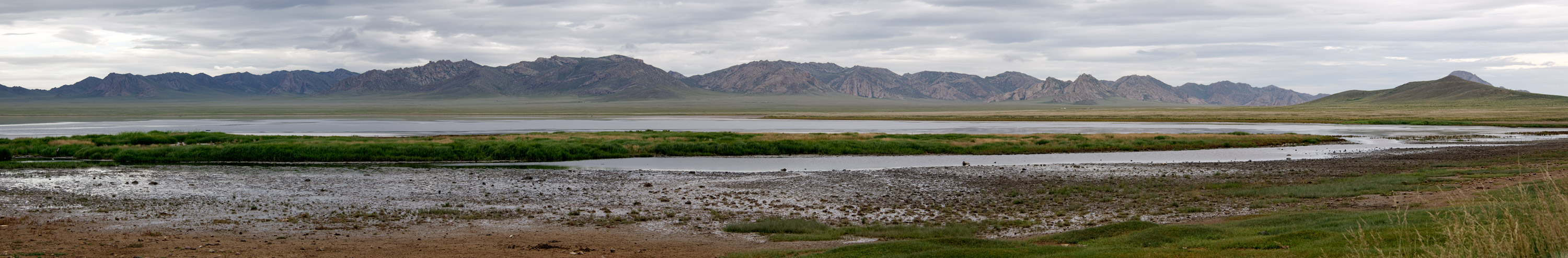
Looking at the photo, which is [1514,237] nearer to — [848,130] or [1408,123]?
[848,130]

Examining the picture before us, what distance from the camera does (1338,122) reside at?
92.7m

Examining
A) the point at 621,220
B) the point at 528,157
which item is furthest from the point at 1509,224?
the point at 528,157

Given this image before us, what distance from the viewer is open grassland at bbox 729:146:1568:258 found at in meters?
7.96

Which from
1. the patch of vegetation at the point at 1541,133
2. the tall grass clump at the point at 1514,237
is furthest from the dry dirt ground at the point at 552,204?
the patch of vegetation at the point at 1541,133

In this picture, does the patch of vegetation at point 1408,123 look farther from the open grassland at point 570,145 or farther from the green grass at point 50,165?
the green grass at point 50,165

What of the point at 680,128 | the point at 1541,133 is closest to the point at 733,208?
the point at 680,128

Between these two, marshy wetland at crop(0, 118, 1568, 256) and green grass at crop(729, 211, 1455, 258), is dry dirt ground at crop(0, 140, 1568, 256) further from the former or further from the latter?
green grass at crop(729, 211, 1455, 258)

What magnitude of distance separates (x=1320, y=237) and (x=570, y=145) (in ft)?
118

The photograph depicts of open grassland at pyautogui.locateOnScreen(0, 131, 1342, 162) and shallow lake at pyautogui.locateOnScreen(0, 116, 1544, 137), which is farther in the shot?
shallow lake at pyautogui.locateOnScreen(0, 116, 1544, 137)

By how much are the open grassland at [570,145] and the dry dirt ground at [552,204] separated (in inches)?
219

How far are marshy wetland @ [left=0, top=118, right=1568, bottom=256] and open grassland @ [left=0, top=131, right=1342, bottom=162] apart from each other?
4887 millimetres

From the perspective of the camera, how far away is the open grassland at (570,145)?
38469 millimetres

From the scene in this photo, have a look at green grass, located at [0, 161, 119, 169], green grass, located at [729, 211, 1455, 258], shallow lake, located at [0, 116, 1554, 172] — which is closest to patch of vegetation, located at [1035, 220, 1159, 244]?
green grass, located at [729, 211, 1455, 258]

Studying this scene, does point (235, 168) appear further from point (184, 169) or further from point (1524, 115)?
point (1524, 115)
